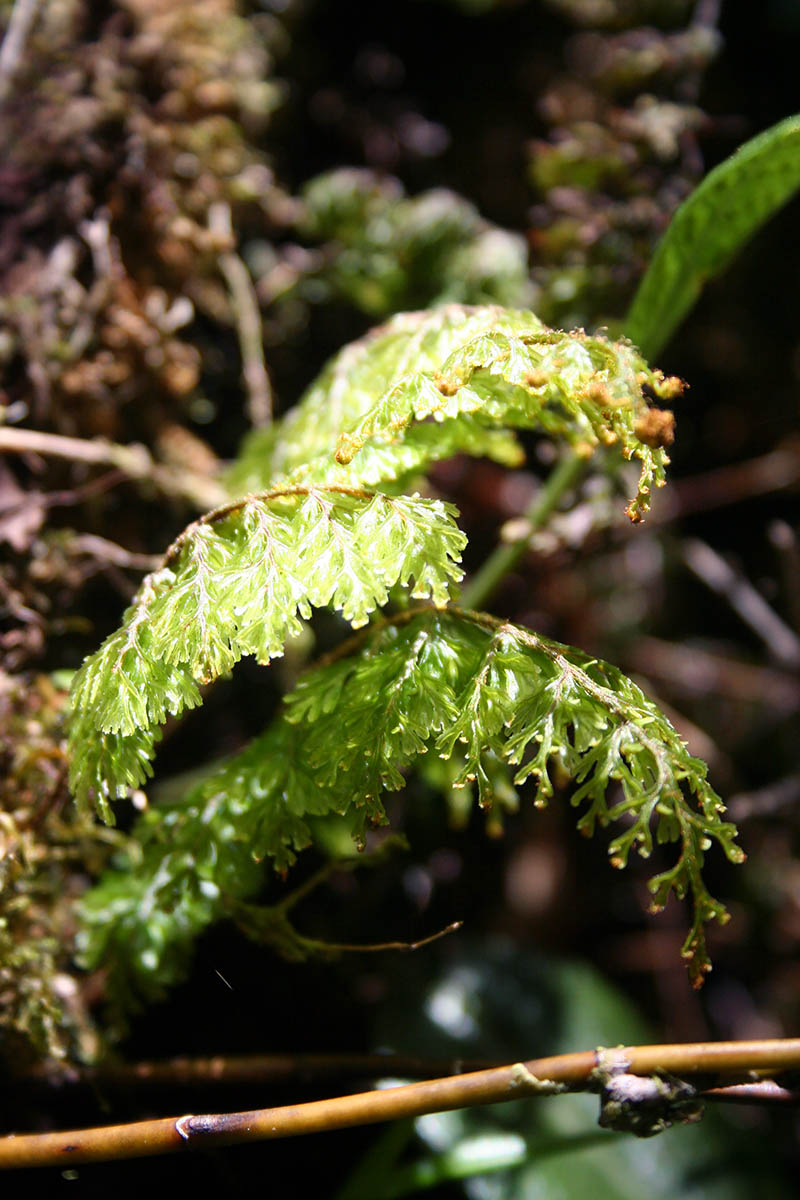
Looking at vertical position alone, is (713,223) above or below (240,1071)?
above

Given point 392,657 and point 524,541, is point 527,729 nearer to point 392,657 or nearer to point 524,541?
point 392,657

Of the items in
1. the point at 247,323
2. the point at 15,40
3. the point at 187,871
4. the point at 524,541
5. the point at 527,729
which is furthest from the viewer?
the point at 247,323

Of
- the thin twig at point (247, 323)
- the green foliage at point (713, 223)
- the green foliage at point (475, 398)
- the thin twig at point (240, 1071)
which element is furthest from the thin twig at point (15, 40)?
the thin twig at point (240, 1071)

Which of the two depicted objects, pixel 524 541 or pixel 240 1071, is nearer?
pixel 240 1071

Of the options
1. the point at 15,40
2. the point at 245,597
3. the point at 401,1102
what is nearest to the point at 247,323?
the point at 15,40

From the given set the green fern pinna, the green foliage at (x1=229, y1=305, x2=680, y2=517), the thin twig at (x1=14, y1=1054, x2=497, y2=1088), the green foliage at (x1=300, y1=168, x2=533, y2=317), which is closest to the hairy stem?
the green foliage at (x1=229, y1=305, x2=680, y2=517)

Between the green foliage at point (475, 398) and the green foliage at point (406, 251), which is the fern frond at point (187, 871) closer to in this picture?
the green foliage at point (475, 398)
